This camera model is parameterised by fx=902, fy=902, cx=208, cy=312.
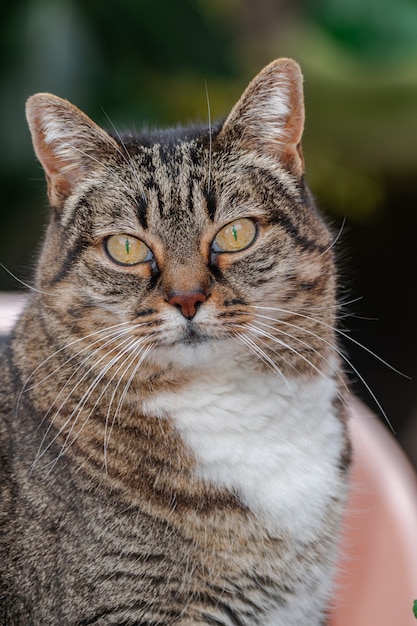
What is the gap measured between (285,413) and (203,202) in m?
0.36

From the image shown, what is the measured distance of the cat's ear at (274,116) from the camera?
1343mm

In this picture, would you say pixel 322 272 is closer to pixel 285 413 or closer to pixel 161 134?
pixel 285 413

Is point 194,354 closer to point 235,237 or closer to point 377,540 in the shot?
point 235,237

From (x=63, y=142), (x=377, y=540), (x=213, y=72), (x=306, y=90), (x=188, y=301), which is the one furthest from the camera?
(x=306, y=90)

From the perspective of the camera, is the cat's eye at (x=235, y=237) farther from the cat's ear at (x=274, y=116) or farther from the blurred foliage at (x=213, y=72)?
the blurred foliage at (x=213, y=72)

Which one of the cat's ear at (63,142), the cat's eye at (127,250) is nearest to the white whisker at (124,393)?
the cat's eye at (127,250)

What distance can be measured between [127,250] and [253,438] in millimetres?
352

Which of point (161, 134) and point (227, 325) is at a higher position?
point (161, 134)

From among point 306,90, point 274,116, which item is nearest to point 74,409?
point 274,116

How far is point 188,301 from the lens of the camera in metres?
1.27

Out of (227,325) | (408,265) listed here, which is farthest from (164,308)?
(408,265)

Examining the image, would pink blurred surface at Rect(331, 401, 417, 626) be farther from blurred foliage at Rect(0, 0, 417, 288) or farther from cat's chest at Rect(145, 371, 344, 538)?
blurred foliage at Rect(0, 0, 417, 288)

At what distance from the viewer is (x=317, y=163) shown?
11.1 ft

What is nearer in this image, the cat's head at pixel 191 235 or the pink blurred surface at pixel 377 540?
the cat's head at pixel 191 235
